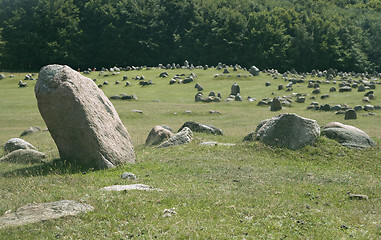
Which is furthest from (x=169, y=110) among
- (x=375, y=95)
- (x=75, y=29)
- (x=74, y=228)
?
→ (x=75, y=29)

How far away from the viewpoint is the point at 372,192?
518 inches

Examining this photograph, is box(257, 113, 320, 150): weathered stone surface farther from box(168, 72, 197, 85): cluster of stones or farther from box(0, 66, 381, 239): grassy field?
box(168, 72, 197, 85): cluster of stones

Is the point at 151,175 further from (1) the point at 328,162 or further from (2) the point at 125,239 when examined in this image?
(1) the point at 328,162

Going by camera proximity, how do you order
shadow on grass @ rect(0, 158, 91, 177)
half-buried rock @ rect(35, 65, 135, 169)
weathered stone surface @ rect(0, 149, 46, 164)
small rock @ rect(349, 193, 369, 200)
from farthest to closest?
weathered stone surface @ rect(0, 149, 46, 164), half-buried rock @ rect(35, 65, 135, 169), shadow on grass @ rect(0, 158, 91, 177), small rock @ rect(349, 193, 369, 200)

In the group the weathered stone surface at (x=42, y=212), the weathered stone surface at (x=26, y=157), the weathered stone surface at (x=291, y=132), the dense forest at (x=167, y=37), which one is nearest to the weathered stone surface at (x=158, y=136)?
the weathered stone surface at (x=291, y=132)

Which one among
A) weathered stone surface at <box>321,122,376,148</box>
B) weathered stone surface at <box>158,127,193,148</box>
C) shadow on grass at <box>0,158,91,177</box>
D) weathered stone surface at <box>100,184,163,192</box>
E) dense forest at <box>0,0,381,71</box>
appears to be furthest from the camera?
dense forest at <box>0,0,381,71</box>

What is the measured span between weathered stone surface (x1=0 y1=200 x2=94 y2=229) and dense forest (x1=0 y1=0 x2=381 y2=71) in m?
81.0

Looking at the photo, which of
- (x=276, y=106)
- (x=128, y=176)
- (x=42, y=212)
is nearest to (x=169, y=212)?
(x=42, y=212)

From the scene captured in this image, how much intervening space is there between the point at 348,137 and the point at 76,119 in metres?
11.0

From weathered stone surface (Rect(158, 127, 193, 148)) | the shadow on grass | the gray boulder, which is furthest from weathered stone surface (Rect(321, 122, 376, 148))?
the gray boulder

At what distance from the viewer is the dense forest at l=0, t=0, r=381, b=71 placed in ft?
298

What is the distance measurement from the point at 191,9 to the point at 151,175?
87169 millimetres

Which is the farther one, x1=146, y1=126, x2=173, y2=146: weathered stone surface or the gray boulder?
the gray boulder

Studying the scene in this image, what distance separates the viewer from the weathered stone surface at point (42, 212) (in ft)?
29.7
